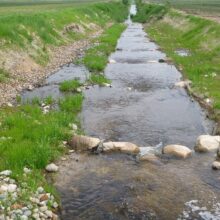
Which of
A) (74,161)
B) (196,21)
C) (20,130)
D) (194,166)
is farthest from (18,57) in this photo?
(196,21)

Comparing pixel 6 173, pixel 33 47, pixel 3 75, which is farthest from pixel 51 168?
pixel 33 47

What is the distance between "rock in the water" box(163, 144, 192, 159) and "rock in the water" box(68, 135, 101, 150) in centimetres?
296

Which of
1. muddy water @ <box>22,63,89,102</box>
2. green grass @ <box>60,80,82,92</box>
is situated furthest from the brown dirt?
green grass @ <box>60,80,82,92</box>

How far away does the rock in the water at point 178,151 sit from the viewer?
1623 centimetres

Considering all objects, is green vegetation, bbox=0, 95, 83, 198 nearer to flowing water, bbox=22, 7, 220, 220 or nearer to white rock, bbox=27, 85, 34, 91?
flowing water, bbox=22, 7, 220, 220

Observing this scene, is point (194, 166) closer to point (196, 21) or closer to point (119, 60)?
point (119, 60)

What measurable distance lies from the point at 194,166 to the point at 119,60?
24816 mm

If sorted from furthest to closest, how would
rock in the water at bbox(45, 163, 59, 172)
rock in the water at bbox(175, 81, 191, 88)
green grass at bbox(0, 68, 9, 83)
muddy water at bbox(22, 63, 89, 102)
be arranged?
rock in the water at bbox(175, 81, 191, 88) → green grass at bbox(0, 68, 9, 83) → muddy water at bbox(22, 63, 89, 102) → rock in the water at bbox(45, 163, 59, 172)

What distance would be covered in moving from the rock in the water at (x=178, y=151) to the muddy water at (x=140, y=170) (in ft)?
0.92

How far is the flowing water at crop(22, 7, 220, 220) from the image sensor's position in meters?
12.5

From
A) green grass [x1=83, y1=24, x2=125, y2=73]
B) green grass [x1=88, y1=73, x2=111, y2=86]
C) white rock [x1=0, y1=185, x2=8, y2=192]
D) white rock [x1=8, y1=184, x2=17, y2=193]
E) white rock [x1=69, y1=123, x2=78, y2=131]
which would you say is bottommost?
green grass [x1=83, y1=24, x2=125, y2=73]

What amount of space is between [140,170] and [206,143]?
3729 millimetres

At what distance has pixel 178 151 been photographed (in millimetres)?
16344

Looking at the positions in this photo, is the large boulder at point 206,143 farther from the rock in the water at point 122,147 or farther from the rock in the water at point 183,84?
the rock in the water at point 183,84
